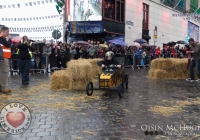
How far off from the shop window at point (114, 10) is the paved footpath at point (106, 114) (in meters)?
20.1

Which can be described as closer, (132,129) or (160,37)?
(132,129)

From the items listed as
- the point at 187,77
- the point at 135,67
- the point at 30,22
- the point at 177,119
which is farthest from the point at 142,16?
the point at 177,119

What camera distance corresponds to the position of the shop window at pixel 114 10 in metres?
29.2

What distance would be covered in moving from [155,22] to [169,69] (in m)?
26.0

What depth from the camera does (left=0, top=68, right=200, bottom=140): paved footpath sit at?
5242mm

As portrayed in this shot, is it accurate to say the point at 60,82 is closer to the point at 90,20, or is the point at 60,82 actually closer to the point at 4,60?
the point at 4,60

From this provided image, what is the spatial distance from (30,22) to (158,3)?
21757 mm

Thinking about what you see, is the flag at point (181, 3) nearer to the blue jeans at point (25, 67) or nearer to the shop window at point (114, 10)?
the shop window at point (114, 10)

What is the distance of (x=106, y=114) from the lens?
6.75 meters

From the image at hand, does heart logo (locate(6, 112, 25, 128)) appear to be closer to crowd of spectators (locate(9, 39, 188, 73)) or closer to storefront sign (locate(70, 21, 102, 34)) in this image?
crowd of spectators (locate(9, 39, 188, 73))

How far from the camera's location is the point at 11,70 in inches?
632

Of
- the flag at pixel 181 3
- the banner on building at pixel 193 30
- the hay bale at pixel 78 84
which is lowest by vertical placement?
the hay bale at pixel 78 84

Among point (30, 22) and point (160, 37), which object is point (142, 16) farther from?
point (30, 22)

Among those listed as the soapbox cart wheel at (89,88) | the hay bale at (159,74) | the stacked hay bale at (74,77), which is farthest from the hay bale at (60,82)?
the hay bale at (159,74)
